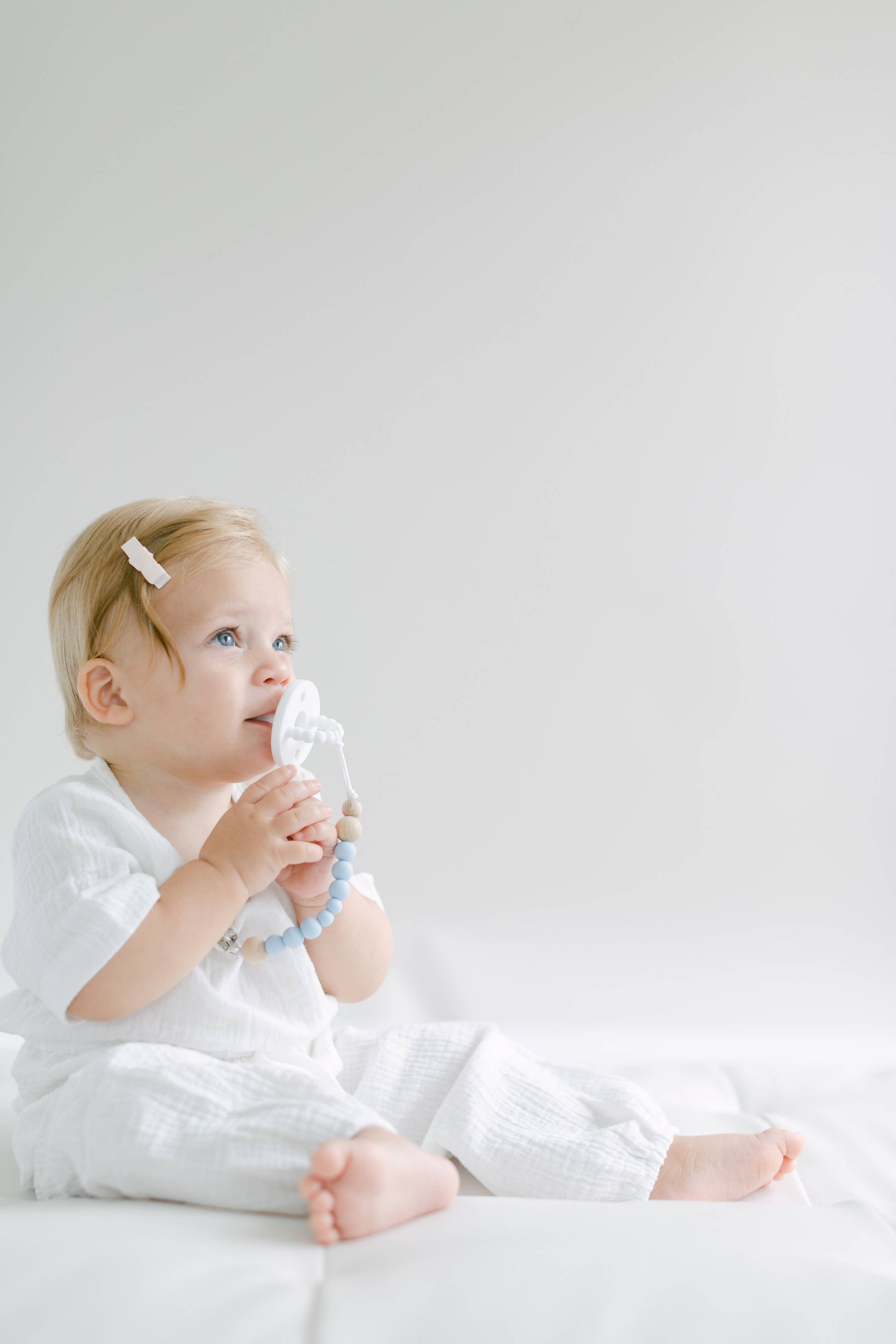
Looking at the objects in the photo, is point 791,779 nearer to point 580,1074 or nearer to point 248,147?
point 580,1074

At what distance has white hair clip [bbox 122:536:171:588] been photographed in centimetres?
125

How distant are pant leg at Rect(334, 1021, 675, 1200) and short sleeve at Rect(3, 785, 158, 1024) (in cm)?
33

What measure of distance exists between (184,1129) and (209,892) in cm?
21

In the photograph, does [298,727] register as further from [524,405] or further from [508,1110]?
[524,405]

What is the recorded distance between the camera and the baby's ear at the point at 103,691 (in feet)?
4.11

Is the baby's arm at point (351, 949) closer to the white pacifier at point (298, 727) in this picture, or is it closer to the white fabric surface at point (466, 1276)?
the white pacifier at point (298, 727)

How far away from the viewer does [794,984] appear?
6.53 ft

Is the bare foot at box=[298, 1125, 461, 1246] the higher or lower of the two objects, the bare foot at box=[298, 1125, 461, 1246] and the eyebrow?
the lower

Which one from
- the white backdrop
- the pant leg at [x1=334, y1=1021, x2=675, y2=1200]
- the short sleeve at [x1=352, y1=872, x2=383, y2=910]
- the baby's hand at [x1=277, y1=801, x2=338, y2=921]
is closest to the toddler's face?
the baby's hand at [x1=277, y1=801, x2=338, y2=921]

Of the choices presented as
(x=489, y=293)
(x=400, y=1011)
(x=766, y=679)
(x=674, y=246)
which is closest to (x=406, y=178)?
(x=489, y=293)

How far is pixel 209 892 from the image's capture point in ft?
3.71

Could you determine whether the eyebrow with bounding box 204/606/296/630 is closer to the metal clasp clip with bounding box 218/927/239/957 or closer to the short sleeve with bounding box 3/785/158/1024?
the short sleeve with bounding box 3/785/158/1024

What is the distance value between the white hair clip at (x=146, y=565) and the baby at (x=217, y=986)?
0.01 meters

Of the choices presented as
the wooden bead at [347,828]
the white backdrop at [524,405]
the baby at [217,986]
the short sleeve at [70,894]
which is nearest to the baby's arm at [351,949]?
the baby at [217,986]
